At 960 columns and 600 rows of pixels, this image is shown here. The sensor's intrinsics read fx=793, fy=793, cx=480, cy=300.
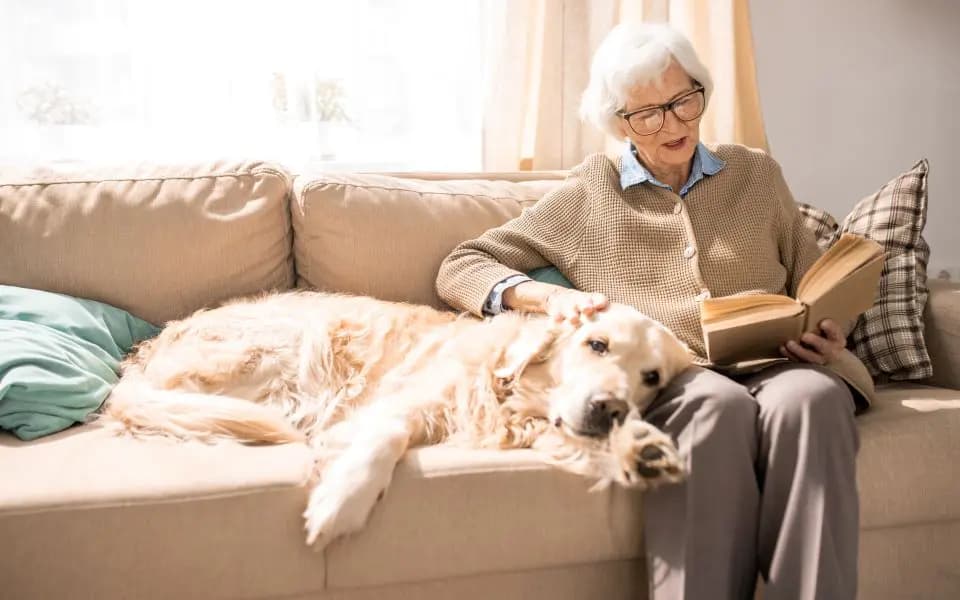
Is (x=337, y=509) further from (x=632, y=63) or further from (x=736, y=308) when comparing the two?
(x=632, y=63)

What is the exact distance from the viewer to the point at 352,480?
132 centimetres

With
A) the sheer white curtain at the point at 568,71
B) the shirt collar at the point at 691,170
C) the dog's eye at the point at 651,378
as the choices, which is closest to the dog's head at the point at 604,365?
the dog's eye at the point at 651,378

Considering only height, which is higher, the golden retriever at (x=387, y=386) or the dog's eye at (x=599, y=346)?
the dog's eye at (x=599, y=346)

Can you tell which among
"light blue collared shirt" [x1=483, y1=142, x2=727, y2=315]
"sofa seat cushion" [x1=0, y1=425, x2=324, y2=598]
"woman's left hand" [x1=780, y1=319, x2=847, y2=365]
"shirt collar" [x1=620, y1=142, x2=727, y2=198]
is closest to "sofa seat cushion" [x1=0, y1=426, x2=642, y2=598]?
"sofa seat cushion" [x1=0, y1=425, x2=324, y2=598]

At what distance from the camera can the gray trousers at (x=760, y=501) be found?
1340mm

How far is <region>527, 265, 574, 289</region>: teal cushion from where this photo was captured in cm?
197

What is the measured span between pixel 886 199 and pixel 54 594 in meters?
2.07

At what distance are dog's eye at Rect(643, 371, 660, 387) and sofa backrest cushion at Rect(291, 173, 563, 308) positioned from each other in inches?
27.9

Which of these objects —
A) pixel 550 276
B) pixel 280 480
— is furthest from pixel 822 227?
pixel 280 480

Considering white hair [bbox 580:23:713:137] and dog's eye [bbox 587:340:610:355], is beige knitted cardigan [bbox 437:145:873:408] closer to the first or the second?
white hair [bbox 580:23:713:137]

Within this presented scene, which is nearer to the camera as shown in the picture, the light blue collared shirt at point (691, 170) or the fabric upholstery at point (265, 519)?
the fabric upholstery at point (265, 519)

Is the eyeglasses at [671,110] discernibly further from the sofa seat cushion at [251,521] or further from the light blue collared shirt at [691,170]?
the sofa seat cushion at [251,521]

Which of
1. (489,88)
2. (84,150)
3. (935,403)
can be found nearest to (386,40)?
(489,88)

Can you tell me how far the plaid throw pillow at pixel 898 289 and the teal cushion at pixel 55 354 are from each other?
5.80 ft
